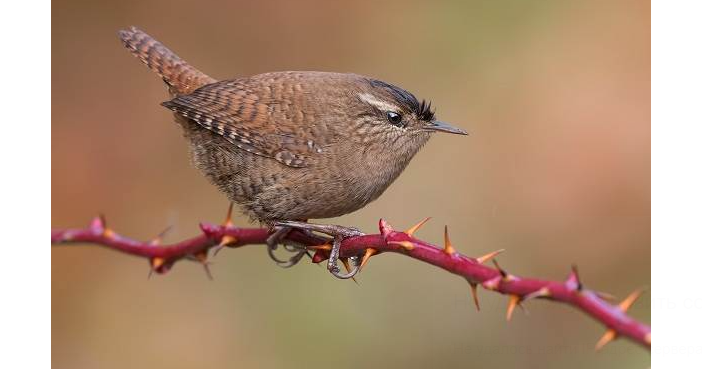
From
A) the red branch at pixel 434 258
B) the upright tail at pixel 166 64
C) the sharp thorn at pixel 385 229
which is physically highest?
the upright tail at pixel 166 64

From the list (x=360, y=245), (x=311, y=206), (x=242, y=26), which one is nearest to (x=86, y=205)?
(x=242, y=26)

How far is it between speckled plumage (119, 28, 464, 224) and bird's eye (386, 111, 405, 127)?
0.01m

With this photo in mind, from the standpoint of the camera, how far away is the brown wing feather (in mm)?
3361

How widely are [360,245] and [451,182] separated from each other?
3.49m

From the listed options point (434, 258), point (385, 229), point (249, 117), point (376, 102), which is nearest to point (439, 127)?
point (376, 102)

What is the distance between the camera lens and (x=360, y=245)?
2324 millimetres

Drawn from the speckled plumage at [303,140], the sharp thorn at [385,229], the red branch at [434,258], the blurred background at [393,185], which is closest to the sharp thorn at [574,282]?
the red branch at [434,258]

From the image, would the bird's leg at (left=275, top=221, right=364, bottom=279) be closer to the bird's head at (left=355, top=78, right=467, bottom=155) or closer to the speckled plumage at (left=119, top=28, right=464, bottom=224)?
the speckled plumage at (left=119, top=28, right=464, bottom=224)

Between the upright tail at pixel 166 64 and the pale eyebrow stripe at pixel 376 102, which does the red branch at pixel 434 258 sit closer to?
the pale eyebrow stripe at pixel 376 102

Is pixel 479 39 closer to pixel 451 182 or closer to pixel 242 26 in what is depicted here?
pixel 451 182

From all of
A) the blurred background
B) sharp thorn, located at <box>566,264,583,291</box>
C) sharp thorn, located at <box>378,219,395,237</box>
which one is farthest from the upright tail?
sharp thorn, located at <box>566,264,583,291</box>

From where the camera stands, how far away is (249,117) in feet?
11.6

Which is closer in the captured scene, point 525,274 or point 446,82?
point 525,274

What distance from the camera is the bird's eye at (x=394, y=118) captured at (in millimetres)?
3320
